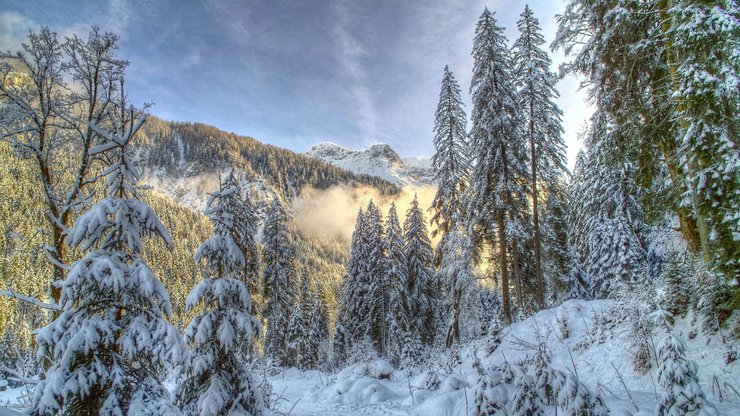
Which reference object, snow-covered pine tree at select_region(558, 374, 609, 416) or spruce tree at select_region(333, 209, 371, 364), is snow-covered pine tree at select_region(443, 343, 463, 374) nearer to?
snow-covered pine tree at select_region(558, 374, 609, 416)

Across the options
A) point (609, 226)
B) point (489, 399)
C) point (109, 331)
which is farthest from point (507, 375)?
point (609, 226)

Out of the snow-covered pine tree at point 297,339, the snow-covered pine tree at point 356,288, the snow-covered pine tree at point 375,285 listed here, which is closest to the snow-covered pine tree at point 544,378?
the snow-covered pine tree at point 375,285

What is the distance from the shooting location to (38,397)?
4.14m

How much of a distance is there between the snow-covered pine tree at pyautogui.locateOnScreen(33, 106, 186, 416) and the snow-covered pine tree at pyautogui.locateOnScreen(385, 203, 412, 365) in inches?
982

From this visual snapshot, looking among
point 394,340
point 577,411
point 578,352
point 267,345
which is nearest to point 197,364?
point 577,411

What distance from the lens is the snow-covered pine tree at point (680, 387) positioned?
11.8 ft

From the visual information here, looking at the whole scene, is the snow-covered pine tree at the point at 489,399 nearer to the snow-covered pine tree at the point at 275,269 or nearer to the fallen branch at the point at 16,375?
the fallen branch at the point at 16,375

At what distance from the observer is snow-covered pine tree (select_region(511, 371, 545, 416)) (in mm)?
4703

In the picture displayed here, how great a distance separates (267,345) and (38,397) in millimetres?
33319

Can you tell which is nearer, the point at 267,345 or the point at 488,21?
the point at 488,21

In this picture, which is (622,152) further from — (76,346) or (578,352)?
(76,346)

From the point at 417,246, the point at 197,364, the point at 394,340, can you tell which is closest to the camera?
the point at 197,364

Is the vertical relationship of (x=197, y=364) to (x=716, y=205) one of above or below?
below

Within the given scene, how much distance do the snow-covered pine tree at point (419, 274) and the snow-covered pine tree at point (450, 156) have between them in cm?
898
